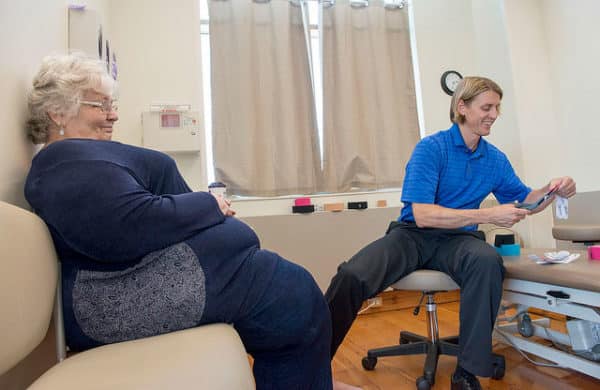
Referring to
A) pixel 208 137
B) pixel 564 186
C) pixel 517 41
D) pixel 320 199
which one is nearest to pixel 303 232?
pixel 320 199

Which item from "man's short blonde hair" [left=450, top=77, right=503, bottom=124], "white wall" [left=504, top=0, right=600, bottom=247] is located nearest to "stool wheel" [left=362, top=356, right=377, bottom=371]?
"man's short blonde hair" [left=450, top=77, right=503, bottom=124]

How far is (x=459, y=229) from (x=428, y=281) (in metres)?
0.28

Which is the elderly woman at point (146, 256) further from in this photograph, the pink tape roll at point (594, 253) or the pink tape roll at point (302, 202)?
the pink tape roll at point (302, 202)

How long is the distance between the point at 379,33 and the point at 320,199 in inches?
56.4

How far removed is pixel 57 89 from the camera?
1.00m

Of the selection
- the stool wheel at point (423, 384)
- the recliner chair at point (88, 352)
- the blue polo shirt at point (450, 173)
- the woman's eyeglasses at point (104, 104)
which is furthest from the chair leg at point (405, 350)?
the woman's eyeglasses at point (104, 104)

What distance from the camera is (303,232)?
266 cm

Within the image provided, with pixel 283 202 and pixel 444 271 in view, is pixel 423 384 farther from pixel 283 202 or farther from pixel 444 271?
pixel 283 202

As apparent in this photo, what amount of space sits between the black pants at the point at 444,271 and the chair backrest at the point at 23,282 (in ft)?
3.05

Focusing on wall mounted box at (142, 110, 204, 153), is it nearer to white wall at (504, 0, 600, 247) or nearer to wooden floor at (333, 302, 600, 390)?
wooden floor at (333, 302, 600, 390)

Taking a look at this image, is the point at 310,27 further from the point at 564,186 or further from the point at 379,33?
the point at 564,186

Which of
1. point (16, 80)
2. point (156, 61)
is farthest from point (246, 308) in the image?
point (156, 61)

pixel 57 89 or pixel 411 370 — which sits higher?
pixel 57 89

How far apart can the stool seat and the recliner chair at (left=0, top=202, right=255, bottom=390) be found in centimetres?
93
